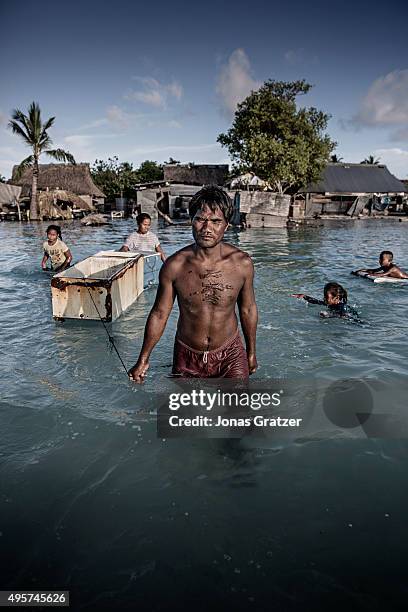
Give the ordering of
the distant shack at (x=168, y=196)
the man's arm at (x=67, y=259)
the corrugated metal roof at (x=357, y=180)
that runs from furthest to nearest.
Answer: the corrugated metal roof at (x=357, y=180) → the distant shack at (x=168, y=196) → the man's arm at (x=67, y=259)

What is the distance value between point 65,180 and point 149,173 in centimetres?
967

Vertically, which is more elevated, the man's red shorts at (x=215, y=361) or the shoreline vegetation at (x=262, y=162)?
the shoreline vegetation at (x=262, y=162)

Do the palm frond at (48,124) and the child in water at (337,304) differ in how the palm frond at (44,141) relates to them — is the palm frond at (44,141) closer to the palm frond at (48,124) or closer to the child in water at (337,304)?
the palm frond at (48,124)

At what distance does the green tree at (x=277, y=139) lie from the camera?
26281 millimetres

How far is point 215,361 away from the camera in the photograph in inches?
127

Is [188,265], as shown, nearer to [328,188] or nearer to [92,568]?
[92,568]

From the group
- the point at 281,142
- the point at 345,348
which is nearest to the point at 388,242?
the point at 281,142

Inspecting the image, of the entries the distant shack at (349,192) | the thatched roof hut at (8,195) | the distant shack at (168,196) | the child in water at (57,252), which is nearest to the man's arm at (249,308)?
the child in water at (57,252)

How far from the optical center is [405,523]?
2.75 m

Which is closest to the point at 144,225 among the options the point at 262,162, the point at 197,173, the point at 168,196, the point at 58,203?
the point at 262,162

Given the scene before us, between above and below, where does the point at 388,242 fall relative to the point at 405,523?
above

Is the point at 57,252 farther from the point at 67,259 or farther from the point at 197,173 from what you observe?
the point at 197,173

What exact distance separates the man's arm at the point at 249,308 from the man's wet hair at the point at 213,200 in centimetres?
42

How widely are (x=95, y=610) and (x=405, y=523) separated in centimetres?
201
